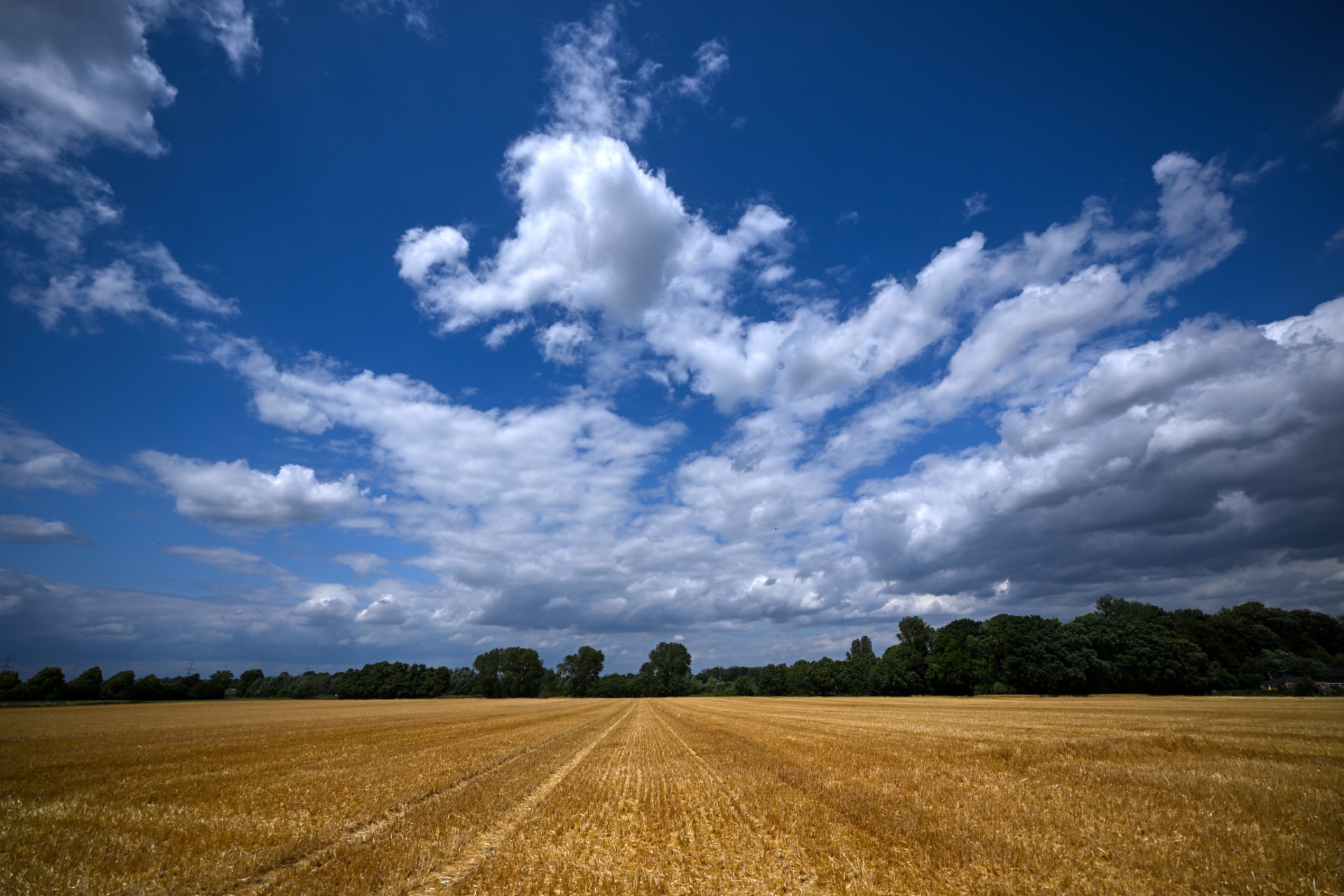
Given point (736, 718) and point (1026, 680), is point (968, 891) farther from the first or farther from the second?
point (1026, 680)

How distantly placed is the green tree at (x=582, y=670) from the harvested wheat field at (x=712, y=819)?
155m

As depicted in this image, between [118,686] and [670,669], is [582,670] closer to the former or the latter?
[670,669]

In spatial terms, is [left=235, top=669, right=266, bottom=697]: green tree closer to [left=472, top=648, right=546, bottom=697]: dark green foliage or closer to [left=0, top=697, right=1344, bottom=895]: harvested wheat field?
[left=472, top=648, right=546, bottom=697]: dark green foliage

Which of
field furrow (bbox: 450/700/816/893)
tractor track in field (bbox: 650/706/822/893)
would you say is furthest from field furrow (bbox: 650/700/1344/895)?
field furrow (bbox: 450/700/816/893)

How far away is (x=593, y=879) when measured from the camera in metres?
7.57

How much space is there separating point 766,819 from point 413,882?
254 inches

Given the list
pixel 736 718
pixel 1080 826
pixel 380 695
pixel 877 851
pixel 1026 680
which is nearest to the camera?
pixel 877 851

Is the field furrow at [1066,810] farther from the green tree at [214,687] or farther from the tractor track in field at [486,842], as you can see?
the green tree at [214,687]

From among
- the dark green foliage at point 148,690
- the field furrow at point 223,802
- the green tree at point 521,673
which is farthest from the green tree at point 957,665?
the dark green foliage at point 148,690

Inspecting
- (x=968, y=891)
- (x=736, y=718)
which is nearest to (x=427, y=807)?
(x=968, y=891)

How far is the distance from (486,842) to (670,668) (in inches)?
6830

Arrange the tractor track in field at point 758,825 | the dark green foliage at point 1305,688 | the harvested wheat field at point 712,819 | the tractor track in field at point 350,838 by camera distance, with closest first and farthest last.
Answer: the tractor track in field at point 758,825 < the harvested wheat field at point 712,819 < the tractor track in field at point 350,838 < the dark green foliage at point 1305,688

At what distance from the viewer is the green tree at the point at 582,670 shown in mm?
162625

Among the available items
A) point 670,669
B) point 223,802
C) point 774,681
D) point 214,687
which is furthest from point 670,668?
point 223,802
